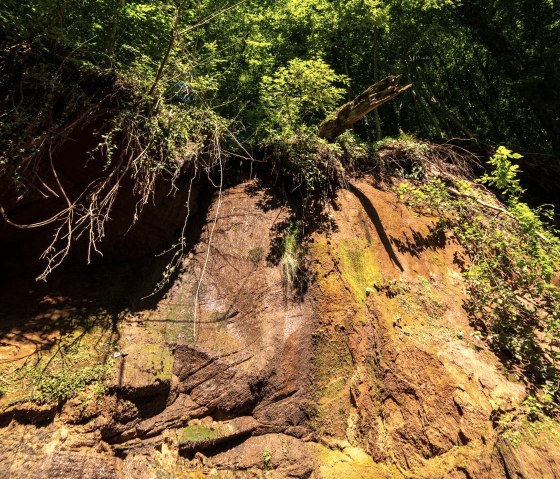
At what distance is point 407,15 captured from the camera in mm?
9602

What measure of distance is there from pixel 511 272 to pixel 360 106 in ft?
12.2

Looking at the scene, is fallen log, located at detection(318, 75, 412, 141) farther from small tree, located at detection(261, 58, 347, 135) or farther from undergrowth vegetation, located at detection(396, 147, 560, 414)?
undergrowth vegetation, located at detection(396, 147, 560, 414)

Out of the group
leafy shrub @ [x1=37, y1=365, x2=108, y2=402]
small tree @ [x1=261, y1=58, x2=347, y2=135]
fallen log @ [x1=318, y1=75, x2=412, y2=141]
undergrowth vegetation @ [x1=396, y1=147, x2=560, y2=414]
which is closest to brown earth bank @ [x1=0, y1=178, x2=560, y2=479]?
leafy shrub @ [x1=37, y1=365, x2=108, y2=402]

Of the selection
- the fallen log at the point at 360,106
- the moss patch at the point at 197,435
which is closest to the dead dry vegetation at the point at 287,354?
the moss patch at the point at 197,435

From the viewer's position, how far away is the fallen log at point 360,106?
6.12 meters

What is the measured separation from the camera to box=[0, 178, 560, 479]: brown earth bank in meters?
4.09

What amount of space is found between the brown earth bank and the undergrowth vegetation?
34cm

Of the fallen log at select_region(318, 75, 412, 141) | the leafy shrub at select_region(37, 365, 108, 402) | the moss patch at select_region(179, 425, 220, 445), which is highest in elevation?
the fallen log at select_region(318, 75, 412, 141)

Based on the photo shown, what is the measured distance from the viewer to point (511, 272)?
6.15 metres

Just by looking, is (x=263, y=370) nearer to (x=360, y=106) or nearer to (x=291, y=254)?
(x=291, y=254)

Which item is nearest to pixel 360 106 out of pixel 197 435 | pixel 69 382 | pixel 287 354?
pixel 287 354

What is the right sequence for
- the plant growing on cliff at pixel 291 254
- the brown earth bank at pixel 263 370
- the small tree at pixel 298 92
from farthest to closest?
the small tree at pixel 298 92, the plant growing on cliff at pixel 291 254, the brown earth bank at pixel 263 370

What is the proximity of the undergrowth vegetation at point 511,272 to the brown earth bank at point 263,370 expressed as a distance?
1.12ft

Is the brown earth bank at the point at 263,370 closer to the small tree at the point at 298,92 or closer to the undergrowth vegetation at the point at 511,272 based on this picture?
the undergrowth vegetation at the point at 511,272
